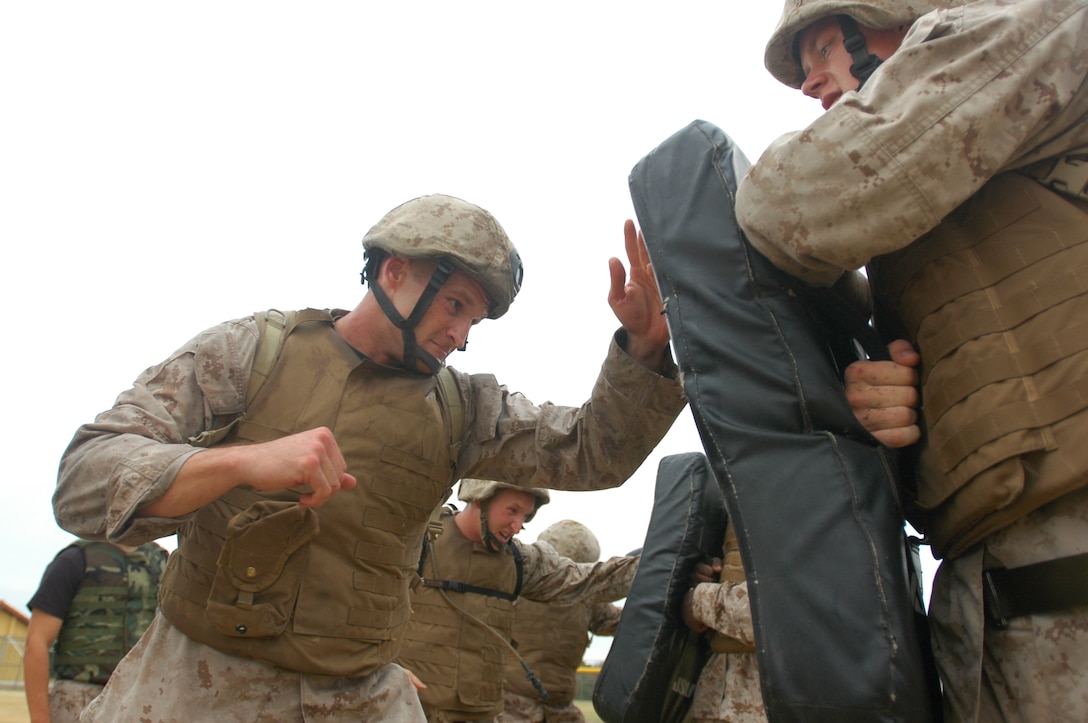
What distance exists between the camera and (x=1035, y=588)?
1.51 m

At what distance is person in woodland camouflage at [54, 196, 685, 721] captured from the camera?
2457mm

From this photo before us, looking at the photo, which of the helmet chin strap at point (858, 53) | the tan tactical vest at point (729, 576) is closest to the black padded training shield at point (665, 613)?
the tan tactical vest at point (729, 576)

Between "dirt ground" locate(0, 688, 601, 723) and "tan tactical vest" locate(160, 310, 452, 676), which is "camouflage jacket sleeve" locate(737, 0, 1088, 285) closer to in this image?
"tan tactical vest" locate(160, 310, 452, 676)

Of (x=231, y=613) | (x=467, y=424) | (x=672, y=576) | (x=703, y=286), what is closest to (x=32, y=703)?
(x=231, y=613)

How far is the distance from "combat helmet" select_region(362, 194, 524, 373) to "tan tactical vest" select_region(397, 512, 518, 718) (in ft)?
8.73

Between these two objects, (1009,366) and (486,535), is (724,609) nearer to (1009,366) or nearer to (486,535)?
(1009,366)

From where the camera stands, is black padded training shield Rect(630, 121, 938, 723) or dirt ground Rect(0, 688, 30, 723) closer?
black padded training shield Rect(630, 121, 938, 723)

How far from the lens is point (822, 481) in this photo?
163 cm

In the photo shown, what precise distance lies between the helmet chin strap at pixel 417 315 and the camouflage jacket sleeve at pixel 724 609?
5.23 ft

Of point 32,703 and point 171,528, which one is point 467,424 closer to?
point 171,528

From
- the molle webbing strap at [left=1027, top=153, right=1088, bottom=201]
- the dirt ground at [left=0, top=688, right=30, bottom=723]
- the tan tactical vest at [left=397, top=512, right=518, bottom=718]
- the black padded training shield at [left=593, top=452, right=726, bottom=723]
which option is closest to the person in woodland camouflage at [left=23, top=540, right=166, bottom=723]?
the tan tactical vest at [left=397, top=512, right=518, bottom=718]

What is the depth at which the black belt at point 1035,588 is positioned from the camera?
1.46m

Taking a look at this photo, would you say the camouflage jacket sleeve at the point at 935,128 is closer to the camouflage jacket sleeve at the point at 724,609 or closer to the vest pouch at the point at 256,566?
the vest pouch at the point at 256,566

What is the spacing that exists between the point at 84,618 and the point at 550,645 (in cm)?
358
